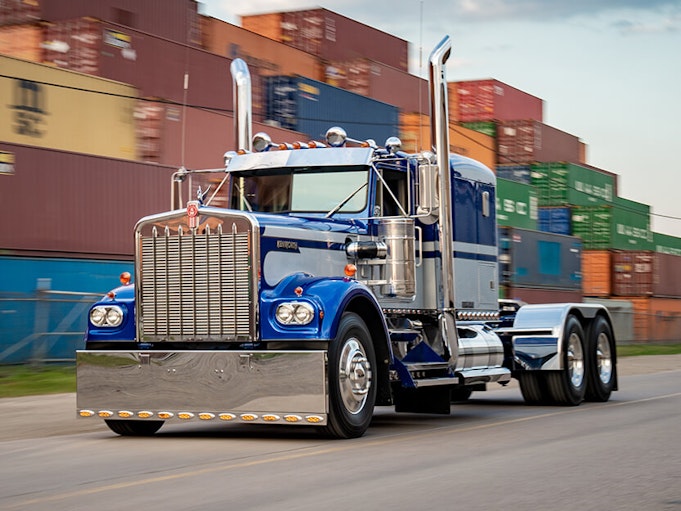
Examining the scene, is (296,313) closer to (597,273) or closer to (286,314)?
(286,314)

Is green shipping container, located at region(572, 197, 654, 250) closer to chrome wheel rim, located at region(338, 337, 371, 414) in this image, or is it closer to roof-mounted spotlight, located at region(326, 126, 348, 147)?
roof-mounted spotlight, located at region(326, 126, 348, 147)

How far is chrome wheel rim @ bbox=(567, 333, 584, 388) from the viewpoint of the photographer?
1602 centimetres

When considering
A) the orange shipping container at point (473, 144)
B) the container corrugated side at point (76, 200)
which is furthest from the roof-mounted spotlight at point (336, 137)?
the orange shipping container at point (473, 144)

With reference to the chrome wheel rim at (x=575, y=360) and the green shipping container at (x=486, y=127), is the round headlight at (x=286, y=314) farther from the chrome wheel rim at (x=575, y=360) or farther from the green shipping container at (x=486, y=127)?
the green shipping container at (x=486, y=127)

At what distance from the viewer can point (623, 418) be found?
13.5 meters

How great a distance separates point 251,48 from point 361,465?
28701mm

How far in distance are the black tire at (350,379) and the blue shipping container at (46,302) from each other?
1280 cm

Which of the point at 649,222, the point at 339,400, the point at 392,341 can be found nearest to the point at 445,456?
the point at 339,400

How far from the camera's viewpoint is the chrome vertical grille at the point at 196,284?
10.9 metres

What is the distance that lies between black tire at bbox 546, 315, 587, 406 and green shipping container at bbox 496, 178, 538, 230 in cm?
Result: 2304

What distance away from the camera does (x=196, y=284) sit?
36.3ft

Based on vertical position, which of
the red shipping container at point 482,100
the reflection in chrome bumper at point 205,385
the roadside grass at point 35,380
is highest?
the red shipping container at point 482,100

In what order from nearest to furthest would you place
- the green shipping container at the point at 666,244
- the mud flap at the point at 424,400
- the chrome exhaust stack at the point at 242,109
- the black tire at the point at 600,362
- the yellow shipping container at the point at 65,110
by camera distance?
1. the mud flap at the point at 424,400
2. the chrome exhaust stack at the point at 242,109
3. the black tire at the point at 600,362
4. the yellow shipping container at the point at 65,110
5. the green shipping container at the point at 666,244

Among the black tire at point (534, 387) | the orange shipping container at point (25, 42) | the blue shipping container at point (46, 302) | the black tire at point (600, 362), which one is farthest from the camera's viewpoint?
the orange shipping container at point (25, 42)
